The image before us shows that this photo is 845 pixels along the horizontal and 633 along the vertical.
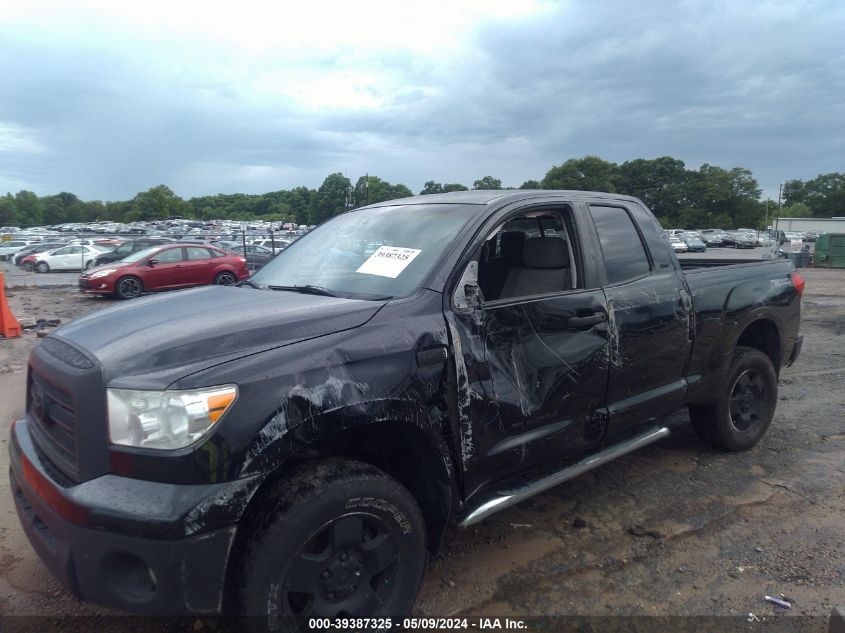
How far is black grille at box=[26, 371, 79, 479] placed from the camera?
2.25m

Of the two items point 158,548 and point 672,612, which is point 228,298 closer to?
point 158,548

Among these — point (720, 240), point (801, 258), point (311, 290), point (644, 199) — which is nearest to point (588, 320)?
A: point (311, 290)

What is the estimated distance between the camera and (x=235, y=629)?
2240 mm

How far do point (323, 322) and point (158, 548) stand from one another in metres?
0.98

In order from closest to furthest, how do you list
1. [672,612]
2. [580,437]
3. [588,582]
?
[672,612] < [588,582] < [580,437]

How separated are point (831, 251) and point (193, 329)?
32029 mm

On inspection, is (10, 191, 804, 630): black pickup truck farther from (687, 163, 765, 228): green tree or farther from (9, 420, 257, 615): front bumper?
(687, 163, 765, 228): green tree

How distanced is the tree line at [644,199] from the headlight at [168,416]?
170 feet

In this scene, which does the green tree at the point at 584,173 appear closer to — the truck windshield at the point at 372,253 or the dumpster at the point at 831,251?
the dumpster at the point at 831,251

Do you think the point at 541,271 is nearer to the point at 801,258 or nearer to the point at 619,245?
the point at 619,245

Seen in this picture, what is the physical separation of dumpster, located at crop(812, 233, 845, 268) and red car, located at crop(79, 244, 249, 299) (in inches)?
988

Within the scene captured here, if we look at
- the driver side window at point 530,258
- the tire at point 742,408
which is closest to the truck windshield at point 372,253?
the driver side window at point 530,258

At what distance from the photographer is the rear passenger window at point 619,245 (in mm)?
3725

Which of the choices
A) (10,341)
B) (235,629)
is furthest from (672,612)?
(10,341)
